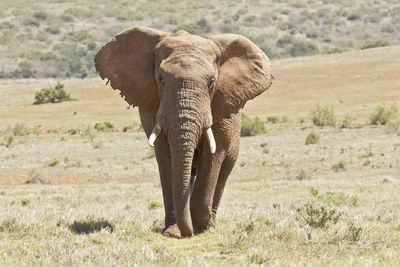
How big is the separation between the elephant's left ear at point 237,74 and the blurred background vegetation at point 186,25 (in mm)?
83022

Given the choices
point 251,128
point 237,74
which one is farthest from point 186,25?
point 237,74

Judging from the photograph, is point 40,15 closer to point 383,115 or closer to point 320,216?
point 383,115

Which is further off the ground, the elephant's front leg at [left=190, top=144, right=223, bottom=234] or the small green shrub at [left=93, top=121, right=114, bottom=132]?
the elephant's front leg at [left=190, top=144, right=223, bottom=234]

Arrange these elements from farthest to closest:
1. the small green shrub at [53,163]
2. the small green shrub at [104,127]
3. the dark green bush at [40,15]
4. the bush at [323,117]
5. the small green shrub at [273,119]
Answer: the dark green bush at [40,15], the small green shrub at [273,119], the small green shrub at [104,127], the bush at [323,117], the small green shrub at [53,163]

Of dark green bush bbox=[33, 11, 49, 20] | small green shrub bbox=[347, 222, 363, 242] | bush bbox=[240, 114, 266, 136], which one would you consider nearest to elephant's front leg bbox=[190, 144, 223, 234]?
small green shrub bbox=[347, 222, 363, 242]

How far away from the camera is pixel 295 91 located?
5944cm

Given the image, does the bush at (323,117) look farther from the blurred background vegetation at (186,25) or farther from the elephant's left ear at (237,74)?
the blurred background vegetation at (186,25)

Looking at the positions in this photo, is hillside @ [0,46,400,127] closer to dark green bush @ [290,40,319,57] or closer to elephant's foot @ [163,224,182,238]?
dark green bush @ [290,40,319,57]

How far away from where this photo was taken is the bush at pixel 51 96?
60875mm

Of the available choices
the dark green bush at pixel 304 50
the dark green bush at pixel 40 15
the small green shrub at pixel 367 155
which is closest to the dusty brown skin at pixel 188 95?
the small green shrub at pixel 367 155

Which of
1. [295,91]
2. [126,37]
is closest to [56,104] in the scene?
[295,91]

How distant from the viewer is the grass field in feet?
22.0

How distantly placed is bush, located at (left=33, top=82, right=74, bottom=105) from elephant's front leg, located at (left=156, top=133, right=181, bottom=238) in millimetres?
54661

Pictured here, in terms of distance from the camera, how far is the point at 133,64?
8.21 metres
